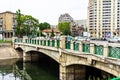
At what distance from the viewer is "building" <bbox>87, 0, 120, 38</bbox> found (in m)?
142

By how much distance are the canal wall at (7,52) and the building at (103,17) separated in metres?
94.5

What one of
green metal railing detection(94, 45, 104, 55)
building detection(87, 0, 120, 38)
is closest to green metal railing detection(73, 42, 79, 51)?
green metal railing detection(94, 45, 104, 55)

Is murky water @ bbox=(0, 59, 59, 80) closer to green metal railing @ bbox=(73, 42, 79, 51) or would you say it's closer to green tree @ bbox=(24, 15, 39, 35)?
green metal railing @ bbox=(73, 42, 79, 51)

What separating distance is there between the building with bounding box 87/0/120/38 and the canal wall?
94.5m

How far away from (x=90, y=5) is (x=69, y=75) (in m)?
131

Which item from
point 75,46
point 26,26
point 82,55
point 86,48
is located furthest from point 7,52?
point 86,48

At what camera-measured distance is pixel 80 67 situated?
76.4 ft

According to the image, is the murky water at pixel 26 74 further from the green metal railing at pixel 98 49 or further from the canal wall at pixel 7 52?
the green metal railing at pixel 98 49

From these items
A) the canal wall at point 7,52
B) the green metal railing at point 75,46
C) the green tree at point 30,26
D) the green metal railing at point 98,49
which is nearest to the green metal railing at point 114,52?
the green metal railing at point 98,49

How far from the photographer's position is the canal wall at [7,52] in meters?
49.3

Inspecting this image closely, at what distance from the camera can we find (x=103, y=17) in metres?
145

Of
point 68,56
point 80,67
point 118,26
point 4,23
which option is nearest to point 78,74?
point 80,67

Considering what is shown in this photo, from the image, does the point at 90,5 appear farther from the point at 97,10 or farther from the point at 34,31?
the point at 34,31

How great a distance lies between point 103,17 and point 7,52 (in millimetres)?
103667
